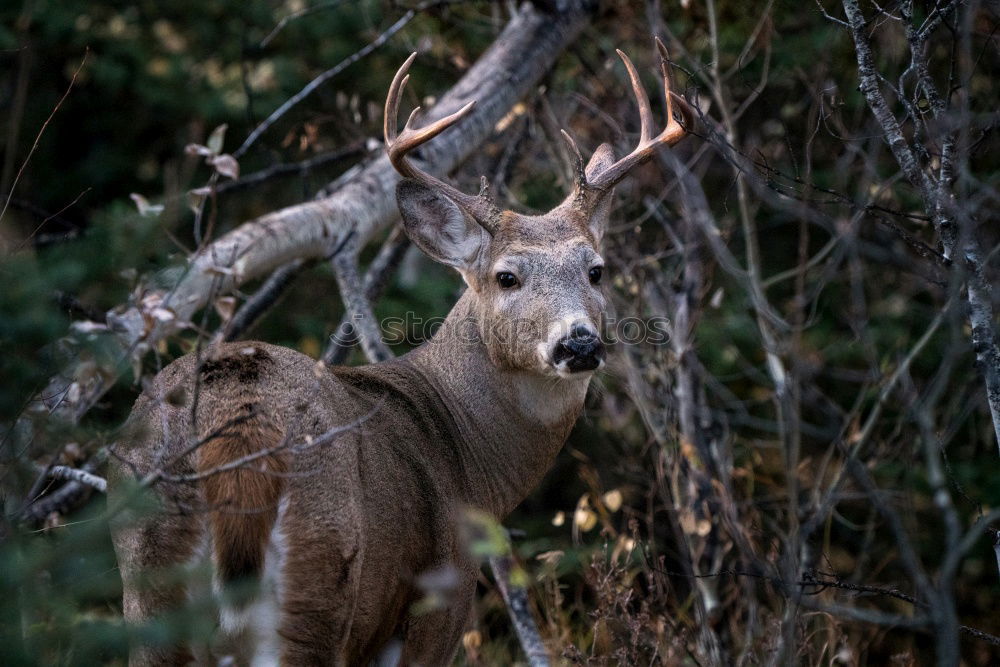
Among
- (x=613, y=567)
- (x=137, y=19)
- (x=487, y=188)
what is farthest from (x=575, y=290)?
(x=137, y=19)

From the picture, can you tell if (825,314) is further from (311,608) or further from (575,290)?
(311,608)

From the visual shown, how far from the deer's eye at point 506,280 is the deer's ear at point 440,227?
0.30m

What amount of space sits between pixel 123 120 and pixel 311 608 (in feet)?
34.8

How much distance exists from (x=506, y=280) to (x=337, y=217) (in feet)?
5.48

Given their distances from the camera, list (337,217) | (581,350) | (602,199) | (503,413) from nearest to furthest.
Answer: (581,350), (503,413), (602,199), (337,217)

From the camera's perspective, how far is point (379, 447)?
436 centimetres

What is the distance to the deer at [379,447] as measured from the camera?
3.57m

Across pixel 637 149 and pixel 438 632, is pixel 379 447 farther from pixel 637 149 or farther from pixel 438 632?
pixel 637 149

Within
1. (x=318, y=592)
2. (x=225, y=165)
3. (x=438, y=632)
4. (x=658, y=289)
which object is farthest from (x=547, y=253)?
(x=658, y=289)

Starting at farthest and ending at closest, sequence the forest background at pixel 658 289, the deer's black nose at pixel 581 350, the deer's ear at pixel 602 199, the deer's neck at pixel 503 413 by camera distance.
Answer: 1. the deer's ear at pixel 602 199
2. the deer's neck at pixel 503 413
3. the deer's black nose at pixel 581 350
4. the forest background at pixel 658 289

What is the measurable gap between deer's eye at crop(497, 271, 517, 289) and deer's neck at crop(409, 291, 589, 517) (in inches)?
12.9

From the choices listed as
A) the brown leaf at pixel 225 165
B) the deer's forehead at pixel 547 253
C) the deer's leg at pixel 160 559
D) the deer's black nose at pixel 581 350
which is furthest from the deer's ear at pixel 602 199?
the deer's leg at pixel 160 559

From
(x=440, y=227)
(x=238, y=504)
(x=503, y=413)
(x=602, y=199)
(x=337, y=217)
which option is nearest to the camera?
(x=238, y=504)

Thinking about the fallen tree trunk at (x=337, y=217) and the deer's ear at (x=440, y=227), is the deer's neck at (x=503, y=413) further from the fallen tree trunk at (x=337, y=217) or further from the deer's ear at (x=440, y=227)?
the fallen tree trunk at (x=337, y=217)
